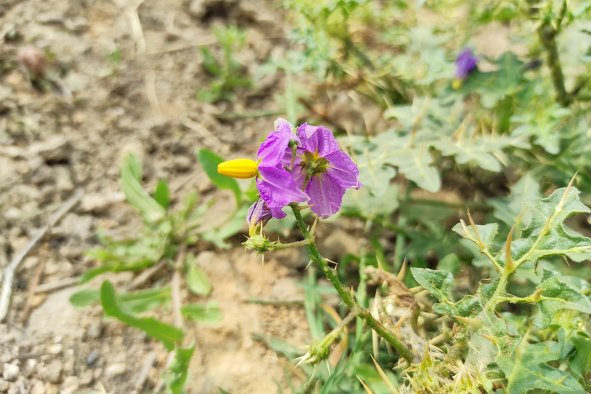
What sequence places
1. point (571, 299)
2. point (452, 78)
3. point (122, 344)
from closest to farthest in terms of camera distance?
point (571, 299)
point (122, 344)
point (452, 78)

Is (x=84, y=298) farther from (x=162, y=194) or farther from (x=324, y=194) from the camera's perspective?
(x=324, y=194)

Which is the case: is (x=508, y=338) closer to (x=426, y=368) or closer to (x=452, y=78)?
(x=426, y=368)

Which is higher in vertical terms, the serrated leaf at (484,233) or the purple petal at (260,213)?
the purple petal at (260,213)

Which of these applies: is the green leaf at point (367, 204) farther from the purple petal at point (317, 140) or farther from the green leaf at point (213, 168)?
the purple petal at point (317, 140)

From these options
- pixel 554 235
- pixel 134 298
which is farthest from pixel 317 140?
pixel 134 298

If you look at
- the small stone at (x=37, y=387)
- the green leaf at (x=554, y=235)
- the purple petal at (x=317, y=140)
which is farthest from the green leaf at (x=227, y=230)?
the green leaf at (x=554, y=235)

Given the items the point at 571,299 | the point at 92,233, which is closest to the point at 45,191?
the point at 92,233

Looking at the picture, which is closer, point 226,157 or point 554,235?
point 554,235
